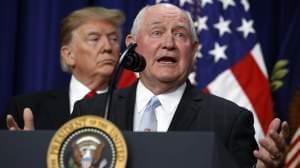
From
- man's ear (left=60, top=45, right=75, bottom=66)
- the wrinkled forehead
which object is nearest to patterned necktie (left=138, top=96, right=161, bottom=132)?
the wrinkled forehead

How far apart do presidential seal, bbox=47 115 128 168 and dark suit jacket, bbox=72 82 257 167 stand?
0.87 metres

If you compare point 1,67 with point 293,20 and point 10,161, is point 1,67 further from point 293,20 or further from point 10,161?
point 10,161

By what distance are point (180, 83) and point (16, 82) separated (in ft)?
5.74

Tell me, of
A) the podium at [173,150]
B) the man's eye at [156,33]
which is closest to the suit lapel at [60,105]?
the man's eye at [156,33]

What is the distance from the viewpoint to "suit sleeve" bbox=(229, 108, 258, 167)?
2617mm

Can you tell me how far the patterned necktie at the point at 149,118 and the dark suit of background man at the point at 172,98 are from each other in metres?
0.01

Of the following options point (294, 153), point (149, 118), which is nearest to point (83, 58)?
point (149, 118)

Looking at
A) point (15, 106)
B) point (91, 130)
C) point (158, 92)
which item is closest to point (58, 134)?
point (91, 130)

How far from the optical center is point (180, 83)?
2.96m

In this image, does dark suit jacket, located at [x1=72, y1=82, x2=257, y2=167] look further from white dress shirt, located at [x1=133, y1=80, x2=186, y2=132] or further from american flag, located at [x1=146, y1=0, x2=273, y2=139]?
american flag, located at [x1=146, y1=0, x2=273, y2=139]

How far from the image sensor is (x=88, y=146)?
5.87ft

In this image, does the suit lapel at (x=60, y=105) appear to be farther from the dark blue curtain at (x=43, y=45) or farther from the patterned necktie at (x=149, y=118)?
the patterned necktie at (x=149, y=118)

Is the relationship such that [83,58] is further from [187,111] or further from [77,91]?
[187,111]

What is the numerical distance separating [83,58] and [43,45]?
672mm
